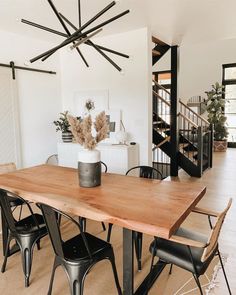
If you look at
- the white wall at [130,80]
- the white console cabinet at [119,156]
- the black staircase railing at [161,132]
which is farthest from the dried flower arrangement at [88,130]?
the black staircase railing at [161,132]

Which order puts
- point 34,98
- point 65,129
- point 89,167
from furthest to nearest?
point 65,129, point 34,98, point 89,167

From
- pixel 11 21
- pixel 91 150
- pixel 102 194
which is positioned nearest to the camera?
pixel 102 194

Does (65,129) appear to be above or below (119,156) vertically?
above

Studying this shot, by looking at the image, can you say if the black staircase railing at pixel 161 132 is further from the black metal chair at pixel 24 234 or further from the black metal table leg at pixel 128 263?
the black metal table leg at pixel 128 263

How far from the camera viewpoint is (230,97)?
9.84m

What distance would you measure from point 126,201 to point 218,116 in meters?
8.09

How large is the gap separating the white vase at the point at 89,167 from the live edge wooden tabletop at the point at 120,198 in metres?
0.07

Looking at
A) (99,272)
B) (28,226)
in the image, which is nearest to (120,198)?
(99,272)

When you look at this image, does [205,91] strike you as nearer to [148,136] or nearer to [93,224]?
[148,136]

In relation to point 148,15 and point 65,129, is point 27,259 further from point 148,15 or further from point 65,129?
point 148,15

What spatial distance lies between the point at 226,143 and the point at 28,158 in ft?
Answer: 23.4

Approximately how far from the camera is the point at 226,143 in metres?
9.27

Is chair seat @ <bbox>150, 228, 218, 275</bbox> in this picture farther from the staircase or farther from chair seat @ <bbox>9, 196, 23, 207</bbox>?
the staircase

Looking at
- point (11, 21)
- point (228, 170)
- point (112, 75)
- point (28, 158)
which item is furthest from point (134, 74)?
point (228, 170)
